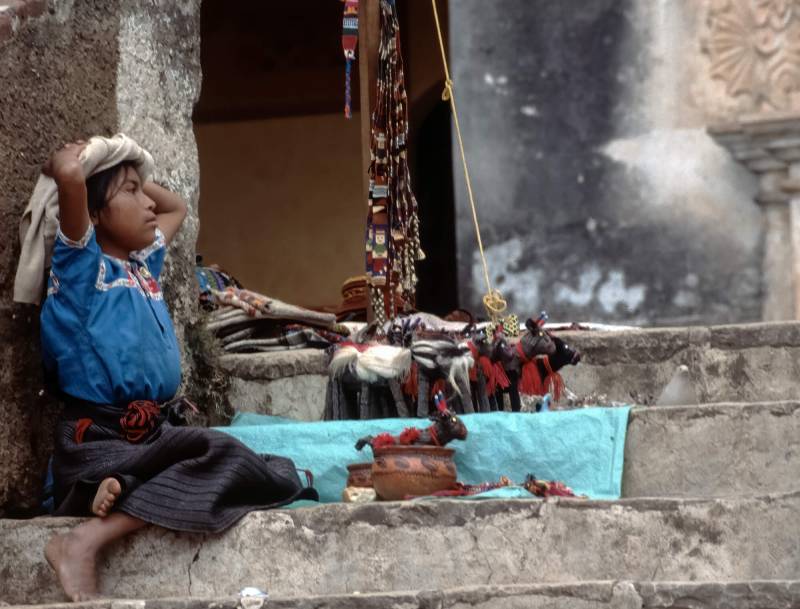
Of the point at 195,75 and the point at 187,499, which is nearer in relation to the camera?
the point at 187,499

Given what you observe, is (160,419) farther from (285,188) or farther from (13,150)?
(285,188)

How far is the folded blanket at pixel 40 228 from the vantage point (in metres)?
7.25

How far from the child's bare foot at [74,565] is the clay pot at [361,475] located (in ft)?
3.02

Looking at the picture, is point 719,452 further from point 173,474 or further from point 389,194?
point 389,194

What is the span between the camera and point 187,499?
655 centimetres

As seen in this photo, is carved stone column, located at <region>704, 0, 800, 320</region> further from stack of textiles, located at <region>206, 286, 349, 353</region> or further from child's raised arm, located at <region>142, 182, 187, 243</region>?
child's raised arm, located at <region>142, 182, 187, 243</region>

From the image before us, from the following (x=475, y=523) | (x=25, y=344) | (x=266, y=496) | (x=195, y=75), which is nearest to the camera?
(x=475, y=523)

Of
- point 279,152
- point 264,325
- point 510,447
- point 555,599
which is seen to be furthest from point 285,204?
point 555,599

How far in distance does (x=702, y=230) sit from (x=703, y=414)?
180 inches

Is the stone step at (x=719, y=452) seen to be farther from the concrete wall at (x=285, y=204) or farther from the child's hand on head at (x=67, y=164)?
the concrete wall at (x=285, y=204)

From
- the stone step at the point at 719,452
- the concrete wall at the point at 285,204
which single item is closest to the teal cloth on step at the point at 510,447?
the stone step at the point at 719,452

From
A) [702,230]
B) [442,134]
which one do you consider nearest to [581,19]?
[702,230]

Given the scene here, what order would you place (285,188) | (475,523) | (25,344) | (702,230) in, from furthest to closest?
(285,188) < (702,230) < (25,344) < (475,523)

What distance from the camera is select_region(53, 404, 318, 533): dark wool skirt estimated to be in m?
6.54
